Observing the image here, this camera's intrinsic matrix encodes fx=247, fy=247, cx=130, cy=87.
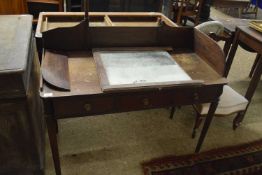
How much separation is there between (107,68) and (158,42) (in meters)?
0.46

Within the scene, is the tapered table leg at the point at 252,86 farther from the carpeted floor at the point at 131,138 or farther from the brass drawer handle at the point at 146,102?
the brass drawer handle at the point at 146,102

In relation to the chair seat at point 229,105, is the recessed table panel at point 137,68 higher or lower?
higher

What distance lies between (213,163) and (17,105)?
1.40 m

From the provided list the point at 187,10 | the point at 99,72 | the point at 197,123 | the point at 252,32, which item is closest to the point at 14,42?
the point at 99,72

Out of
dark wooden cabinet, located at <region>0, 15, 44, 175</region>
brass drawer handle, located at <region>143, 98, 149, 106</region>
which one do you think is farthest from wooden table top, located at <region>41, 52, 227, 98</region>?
brass drawer handle, located at <region>143, 98, 149, 106</region>

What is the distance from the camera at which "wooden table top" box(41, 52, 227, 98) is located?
3.91ft

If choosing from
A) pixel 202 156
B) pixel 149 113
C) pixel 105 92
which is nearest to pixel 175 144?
pixel 202 156

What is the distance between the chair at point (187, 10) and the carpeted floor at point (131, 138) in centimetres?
208

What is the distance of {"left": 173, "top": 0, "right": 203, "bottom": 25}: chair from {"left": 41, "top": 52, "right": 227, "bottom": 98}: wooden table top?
2.46m

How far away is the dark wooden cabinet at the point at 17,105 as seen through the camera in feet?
3.78

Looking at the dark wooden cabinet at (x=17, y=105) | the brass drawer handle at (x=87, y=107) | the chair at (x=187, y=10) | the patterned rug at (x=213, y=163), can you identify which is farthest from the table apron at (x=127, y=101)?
the chair at (x=187, y=10)

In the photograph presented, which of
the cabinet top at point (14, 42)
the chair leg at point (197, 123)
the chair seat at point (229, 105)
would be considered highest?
the cabinet top at point (14, 42)

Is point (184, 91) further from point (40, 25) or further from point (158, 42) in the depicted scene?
point (40, 25)

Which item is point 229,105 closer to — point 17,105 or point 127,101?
point 127,101
